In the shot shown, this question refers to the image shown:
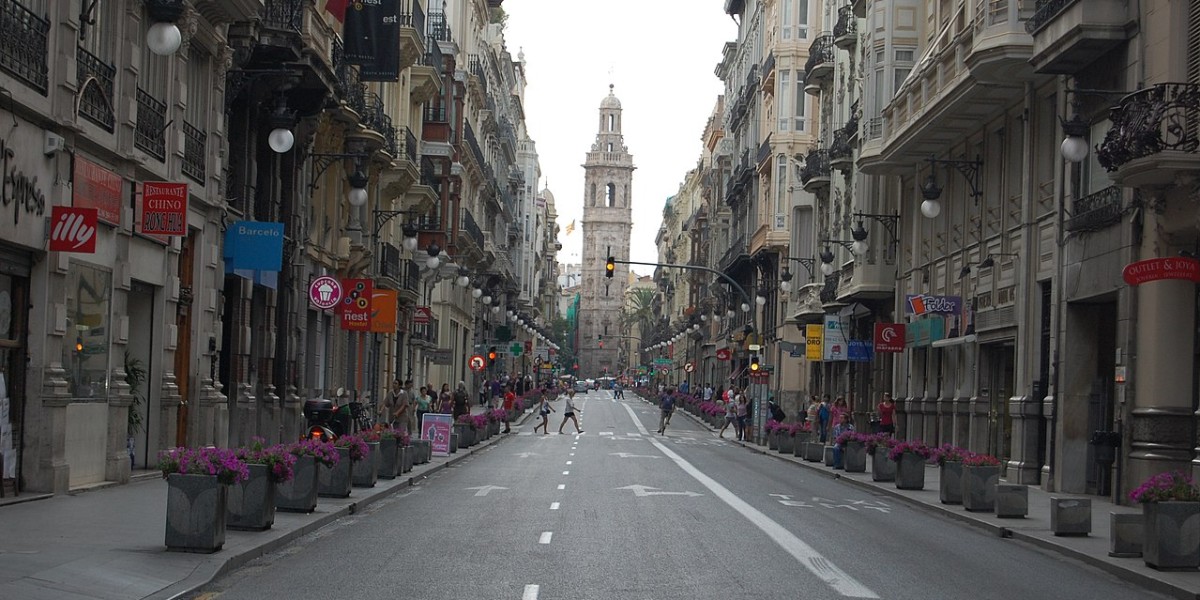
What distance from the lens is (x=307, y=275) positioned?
3738 centimetres

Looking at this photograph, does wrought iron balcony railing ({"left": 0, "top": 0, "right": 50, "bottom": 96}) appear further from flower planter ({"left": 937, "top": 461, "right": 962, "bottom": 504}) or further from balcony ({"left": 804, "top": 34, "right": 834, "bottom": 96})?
balcony ({"left": 804, "top": 34, "right": 834, "bottom": 96})

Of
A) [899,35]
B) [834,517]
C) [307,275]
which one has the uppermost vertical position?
[899,35]

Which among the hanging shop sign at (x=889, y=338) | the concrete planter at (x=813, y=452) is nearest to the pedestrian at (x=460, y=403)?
the concrete planter at (x=813, y=452)

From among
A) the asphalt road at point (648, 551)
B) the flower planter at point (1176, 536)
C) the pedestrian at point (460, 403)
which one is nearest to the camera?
the asphalt road at point (648, 551)

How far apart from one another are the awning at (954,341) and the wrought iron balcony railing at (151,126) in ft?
61.5

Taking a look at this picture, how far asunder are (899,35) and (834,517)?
74.9 ft

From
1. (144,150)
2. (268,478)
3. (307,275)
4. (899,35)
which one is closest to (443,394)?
(307,275)

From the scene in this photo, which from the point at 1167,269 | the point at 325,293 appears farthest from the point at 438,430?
the point at 1167,269

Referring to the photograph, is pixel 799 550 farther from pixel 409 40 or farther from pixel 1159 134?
pixel 409 40

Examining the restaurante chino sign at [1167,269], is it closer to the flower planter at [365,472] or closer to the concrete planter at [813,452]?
the flower planter at [365,472]

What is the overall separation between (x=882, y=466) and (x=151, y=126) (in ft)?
52.2

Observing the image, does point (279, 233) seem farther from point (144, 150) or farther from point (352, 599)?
point (352, 599)

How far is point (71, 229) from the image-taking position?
18.9 metres

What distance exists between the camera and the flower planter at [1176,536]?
1562cm
